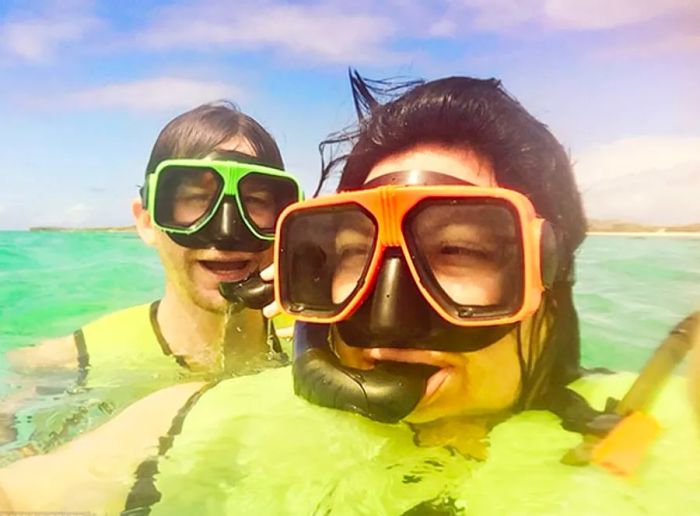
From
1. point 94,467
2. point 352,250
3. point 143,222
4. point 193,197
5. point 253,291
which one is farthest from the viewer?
point 143,222

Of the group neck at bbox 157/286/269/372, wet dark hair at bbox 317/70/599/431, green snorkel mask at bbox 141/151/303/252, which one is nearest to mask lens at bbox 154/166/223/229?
green snorkel mask at bbox 141/151/303/252

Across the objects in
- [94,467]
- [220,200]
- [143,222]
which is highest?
[220,200]

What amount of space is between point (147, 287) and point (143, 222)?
62.3 inches

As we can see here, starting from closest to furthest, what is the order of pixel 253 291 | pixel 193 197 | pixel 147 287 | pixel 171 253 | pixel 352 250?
pixel 352 250, pixel 253 291, pixel 193 197, pixel 171 253, pixel 147 287

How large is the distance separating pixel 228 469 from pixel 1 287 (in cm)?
304

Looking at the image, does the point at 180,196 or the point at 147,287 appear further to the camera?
the point at 147,287

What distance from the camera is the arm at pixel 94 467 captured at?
1562mm

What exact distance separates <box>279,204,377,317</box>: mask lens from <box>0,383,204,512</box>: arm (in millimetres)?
340

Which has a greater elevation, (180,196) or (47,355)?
(180,196)

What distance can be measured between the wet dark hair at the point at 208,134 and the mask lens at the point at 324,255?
1033mm

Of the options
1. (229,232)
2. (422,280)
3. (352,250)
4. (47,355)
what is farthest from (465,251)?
(47,355)

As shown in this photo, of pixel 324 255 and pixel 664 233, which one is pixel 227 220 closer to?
pixel 324 255

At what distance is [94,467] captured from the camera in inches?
64.7

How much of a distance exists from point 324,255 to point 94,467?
0.62 m
